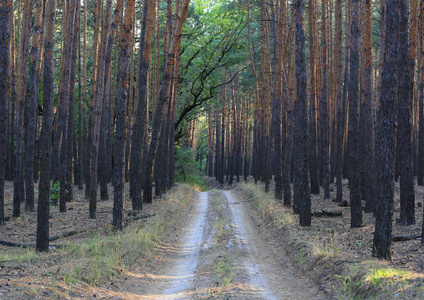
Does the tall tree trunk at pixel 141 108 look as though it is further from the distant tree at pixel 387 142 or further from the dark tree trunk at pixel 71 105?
the distant tree at pixel 387 142

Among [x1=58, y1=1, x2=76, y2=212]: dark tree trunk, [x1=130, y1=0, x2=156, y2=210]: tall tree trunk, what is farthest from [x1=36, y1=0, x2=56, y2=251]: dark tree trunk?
[x1=130, y1=0, x2=156, y2=210]: tall tree trunk

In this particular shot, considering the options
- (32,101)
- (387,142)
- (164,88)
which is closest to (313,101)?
(164,88)

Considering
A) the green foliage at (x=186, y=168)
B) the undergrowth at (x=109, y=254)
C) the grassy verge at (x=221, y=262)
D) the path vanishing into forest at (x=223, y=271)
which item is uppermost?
the green foliage at (x=186, y=168)

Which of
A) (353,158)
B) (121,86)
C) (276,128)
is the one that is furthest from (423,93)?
(121,86)

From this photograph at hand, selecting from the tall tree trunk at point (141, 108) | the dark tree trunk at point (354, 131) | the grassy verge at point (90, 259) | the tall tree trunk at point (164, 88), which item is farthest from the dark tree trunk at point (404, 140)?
the tall tree trunk at point (141, 108)

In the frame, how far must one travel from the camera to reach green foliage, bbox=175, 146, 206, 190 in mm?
37219

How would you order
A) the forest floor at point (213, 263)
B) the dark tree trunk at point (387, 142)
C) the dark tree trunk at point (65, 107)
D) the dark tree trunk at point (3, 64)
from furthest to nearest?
the dark tree trunk at point (65, 107)
the dark tree trunk at point (3, 64)
the dark tree trunk at point (387, 142)
the forest floor at point (213, 263)

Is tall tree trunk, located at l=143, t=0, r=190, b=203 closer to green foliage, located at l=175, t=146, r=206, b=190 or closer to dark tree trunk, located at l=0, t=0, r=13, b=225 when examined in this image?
dark tree trunk, located at l=0, t=0, r=13, b=225

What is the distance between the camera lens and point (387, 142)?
770 centimetres

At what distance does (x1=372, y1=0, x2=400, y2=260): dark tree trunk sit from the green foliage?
1156 inches

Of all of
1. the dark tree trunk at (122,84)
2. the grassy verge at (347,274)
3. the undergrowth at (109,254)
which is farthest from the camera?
the dark tree trunk at (122,84)

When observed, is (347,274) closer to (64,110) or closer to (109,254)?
(109,254)

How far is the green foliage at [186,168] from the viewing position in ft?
122

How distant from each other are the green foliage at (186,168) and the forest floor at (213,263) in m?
22.5
